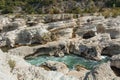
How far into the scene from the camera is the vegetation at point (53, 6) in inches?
3744

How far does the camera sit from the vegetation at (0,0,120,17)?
9510 cm

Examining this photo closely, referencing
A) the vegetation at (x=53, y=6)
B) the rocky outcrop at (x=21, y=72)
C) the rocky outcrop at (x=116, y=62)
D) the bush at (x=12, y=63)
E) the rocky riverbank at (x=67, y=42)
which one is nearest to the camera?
the rocky outcrop at (x=21, y=72)

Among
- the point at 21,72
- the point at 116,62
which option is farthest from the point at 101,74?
the point at 21,72

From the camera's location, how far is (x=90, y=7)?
9438cm

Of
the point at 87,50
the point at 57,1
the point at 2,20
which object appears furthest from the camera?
the point at 57,1

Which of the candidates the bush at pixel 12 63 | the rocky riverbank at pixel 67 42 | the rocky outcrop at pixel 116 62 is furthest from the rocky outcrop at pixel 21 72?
the rocky riverbank at pixel 67 42

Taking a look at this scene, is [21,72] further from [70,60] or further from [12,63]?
[70,60]

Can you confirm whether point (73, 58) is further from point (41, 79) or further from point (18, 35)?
point (41, 79)

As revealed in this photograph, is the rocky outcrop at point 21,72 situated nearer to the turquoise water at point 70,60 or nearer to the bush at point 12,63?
the bush at point 12,63

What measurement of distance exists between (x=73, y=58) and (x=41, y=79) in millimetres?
27457

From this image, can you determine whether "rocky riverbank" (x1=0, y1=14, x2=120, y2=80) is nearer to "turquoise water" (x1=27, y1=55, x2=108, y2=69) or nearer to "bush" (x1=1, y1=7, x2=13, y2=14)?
"turquoise water" (x1=27, y1=55, x2=108, y2=69)

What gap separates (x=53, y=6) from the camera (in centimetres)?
10244

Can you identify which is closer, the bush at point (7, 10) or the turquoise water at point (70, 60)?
the turquoise water at point (70, 60)

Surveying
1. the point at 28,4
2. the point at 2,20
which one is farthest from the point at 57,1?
the point at 2,20
